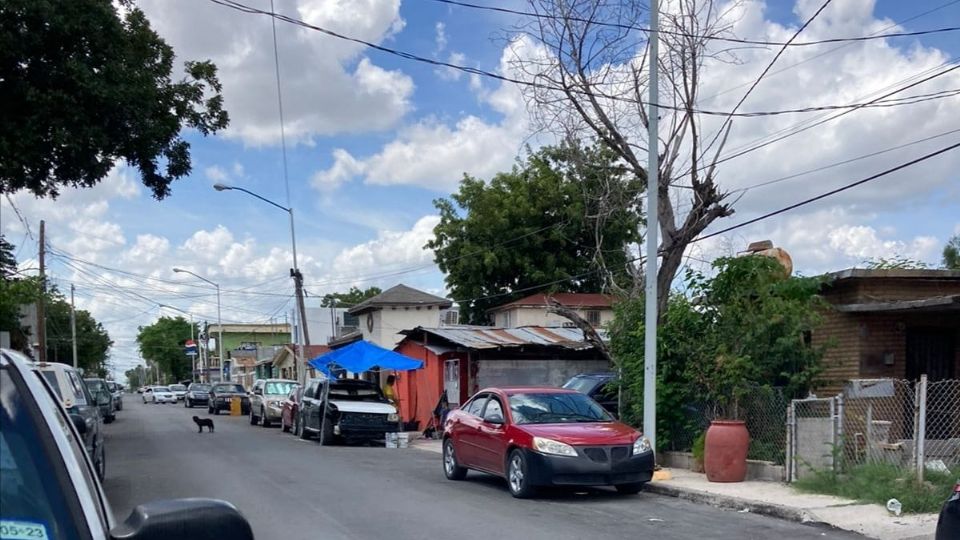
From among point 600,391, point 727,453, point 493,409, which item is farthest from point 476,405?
point 600,391

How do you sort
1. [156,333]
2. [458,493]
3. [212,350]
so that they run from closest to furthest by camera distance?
[458,493] → [212,350] → [156,333]

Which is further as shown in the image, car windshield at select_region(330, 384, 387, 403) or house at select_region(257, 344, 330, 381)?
house at select_region(257, 344, 330, 381)

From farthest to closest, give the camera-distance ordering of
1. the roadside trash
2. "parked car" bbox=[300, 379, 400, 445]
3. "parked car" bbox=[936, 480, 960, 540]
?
1. "parked car" bbox=[300, 379, 400, 445]
2. the roadside trash
3. "parked car" bbox=[936, 480, 960, 540]

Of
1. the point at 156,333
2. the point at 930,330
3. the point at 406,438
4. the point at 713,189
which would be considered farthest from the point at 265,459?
the point at 156,333

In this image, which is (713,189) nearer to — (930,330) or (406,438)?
(930,330)

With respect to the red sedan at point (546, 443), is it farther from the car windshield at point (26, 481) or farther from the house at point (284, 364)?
the house at point (284, 364)

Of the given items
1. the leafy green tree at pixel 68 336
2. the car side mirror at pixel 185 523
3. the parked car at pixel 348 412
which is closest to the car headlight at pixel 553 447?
the car side mirror at pixel 185 523

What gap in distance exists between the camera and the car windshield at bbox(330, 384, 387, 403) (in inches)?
984

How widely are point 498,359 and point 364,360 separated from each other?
389 centimetres

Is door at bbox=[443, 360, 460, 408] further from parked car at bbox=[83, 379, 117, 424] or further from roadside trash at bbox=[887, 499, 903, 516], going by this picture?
roadside trash at bbox=[887, 499, 903, 516]

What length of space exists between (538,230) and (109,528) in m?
38.9

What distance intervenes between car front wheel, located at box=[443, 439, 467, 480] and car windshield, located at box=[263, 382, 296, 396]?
19.4 m

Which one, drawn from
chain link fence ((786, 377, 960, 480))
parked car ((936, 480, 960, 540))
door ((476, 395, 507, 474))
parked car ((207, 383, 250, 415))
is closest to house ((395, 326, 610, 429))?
door ((476, 395, 507, 474))

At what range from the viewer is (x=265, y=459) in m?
19.2
